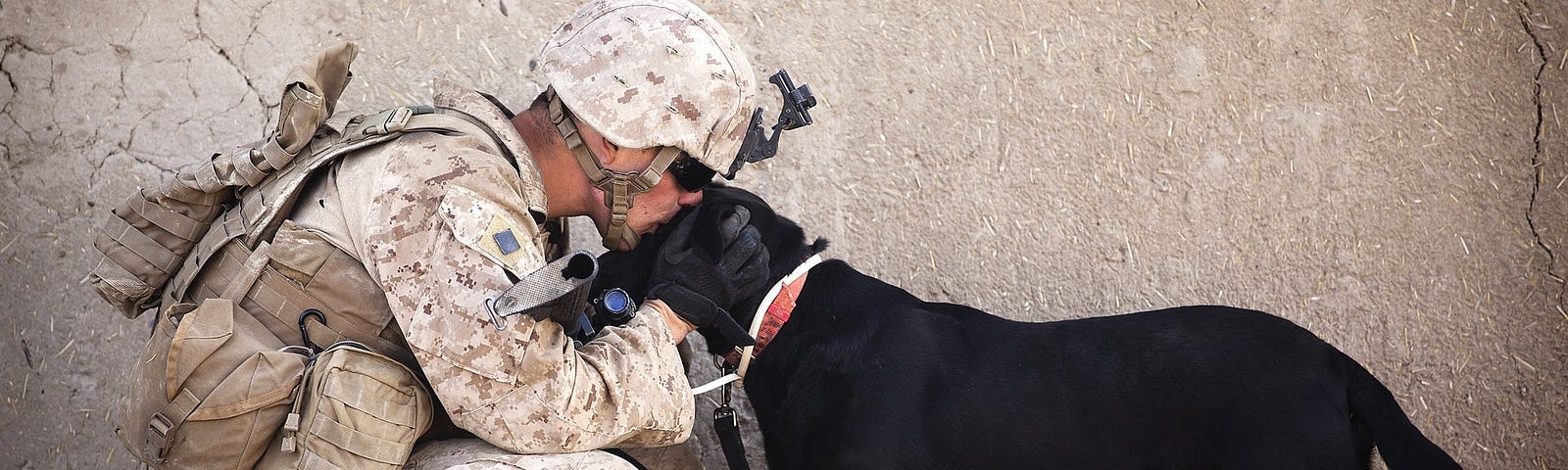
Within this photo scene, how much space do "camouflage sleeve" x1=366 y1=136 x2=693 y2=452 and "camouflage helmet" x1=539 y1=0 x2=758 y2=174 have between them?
27 centimetres

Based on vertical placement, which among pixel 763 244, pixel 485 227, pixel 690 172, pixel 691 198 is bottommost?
pixel 763 244

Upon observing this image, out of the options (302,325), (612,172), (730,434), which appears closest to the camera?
(302,325)

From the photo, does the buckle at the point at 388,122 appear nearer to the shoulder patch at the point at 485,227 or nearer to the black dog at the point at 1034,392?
the shoulder patch at the point at 485,227

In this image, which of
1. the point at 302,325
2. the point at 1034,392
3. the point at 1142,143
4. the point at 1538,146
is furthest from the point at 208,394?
the point at 1538,146

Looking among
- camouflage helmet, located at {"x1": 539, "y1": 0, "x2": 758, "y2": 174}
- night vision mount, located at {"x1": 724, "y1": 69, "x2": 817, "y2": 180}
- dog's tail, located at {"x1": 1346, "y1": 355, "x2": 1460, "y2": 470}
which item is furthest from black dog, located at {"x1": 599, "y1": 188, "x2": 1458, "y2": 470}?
camouflage helmet, located at {"x1": 539, "y1": 0, "x2": 758, "y2": 174}

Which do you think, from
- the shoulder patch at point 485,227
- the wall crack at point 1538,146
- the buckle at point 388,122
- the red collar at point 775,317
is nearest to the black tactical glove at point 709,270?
the red collar at point 775,317

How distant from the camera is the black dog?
2570mm

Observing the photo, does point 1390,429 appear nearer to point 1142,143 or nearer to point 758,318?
point 1142,143

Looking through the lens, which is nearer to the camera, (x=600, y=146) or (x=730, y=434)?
(x=600, y=146)

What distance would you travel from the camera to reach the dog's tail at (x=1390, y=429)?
2492mm

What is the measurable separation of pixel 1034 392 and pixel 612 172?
1148mm

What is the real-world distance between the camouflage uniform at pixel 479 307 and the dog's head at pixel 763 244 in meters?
0.32

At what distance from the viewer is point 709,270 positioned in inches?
97.7

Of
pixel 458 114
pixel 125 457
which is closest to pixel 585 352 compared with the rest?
pixel 458 114
